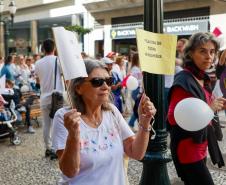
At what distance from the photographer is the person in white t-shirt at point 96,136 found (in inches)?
81.7

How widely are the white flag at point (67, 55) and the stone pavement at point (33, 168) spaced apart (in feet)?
10.3

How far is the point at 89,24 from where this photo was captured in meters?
27.7

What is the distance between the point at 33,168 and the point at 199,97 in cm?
335

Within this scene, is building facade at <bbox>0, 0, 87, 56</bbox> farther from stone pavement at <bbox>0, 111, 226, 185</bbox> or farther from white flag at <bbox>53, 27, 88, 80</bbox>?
white flag at <bbox>53, 27, 88, 80</bbox>

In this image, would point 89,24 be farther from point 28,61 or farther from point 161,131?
point 161,131

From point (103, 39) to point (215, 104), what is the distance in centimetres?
2451

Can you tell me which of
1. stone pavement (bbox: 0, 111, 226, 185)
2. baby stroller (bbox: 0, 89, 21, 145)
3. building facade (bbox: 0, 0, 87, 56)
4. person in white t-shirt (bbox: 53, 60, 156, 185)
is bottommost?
stone pavement (bbox: 0, 111, 226, 185)

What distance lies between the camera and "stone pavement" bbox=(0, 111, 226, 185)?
16.4 feet

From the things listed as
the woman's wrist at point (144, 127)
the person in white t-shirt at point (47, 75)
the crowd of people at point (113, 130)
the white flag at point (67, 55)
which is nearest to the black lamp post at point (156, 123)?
the crowd of people at point (113, 130)

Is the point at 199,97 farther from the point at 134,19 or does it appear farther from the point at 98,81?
the point at 134,19

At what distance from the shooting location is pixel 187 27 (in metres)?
20.9

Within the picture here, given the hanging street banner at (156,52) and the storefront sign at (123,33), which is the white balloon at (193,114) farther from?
the storefront sign at (123,33)

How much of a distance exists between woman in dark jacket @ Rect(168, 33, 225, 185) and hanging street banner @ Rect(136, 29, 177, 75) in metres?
0.57

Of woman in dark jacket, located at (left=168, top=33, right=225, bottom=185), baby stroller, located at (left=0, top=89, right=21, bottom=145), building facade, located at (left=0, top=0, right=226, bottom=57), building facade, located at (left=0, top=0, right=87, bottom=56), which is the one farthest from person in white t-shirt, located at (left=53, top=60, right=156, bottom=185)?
building facade, located at (left=0, top=0, right=87, bottom=56)
